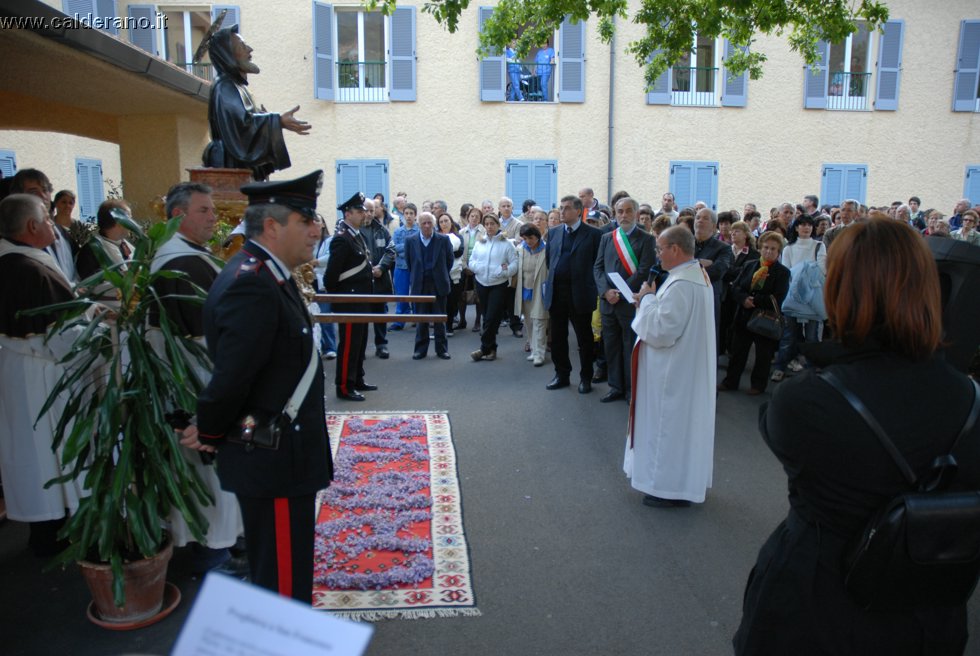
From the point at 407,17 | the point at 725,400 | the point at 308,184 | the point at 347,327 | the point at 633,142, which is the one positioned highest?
the point at 407,17

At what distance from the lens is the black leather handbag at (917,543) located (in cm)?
166

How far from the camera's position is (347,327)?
7.28 metres

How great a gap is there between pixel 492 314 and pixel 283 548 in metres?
7.00

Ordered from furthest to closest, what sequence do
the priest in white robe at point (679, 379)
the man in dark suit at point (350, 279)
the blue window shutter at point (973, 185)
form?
the blue window shutter at point (973, 185) < the man in dark suit at point (350, 279) < the priest in white robe at point (679, 379)

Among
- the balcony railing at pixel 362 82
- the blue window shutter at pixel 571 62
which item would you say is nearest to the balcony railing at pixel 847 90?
the blue window shutter at pixel 571 62

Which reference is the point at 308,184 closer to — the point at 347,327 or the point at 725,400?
the point at 347,327

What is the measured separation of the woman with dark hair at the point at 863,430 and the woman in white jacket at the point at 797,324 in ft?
21.9

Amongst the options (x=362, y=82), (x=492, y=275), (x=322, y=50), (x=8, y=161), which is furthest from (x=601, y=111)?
(x=8, y=161)

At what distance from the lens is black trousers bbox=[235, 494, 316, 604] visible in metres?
2.54

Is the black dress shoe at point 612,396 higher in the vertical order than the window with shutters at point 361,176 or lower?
lower

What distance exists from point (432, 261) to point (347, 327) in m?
2.63

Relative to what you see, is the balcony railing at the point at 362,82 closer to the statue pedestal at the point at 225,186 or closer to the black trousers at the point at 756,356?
the black trousers at the point at 756,356

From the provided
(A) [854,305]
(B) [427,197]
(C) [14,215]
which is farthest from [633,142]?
(A) [854,305]

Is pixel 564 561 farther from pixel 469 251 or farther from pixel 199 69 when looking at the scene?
pixel 199 69
